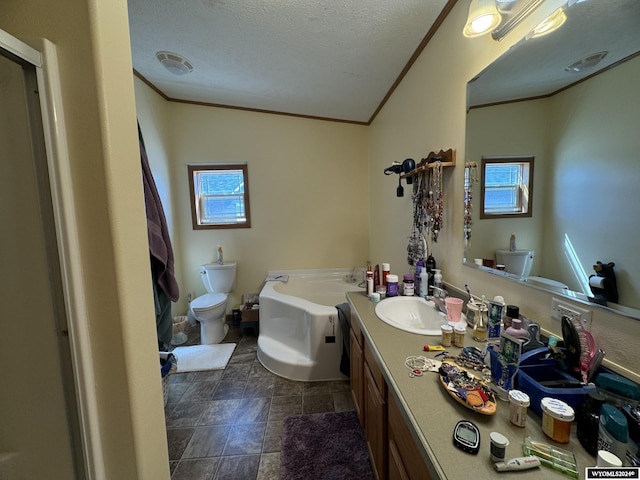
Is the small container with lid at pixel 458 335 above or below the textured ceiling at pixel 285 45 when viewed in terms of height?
below

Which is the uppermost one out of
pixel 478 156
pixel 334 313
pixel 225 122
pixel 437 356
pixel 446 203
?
pixel 225 122

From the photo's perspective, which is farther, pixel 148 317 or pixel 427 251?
pixel 427 251

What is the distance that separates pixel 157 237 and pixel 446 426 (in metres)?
1.46

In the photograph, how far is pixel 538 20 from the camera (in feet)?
2.99

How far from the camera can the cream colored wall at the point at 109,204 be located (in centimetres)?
61

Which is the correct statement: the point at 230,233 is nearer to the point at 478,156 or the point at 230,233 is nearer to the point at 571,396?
the point at 478,156

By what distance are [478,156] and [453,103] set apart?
410mm

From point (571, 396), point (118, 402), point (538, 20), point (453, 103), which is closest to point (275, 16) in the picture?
point (453, 103)

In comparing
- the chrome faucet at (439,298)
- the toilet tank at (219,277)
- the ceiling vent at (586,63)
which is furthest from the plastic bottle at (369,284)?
the toilet tank at (219,277)

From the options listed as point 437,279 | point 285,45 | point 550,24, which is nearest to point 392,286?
point 437,279

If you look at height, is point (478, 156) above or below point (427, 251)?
above

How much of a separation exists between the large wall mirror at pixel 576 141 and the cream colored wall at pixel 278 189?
2177 millimetres

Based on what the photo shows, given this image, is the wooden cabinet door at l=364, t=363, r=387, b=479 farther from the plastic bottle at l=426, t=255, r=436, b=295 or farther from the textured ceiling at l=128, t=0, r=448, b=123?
the textured ceiling at l=128, t=0, r=448, b=123

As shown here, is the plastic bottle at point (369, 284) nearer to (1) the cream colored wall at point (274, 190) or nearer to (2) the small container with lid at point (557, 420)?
(2) the small container with lid at point (557, 420)
